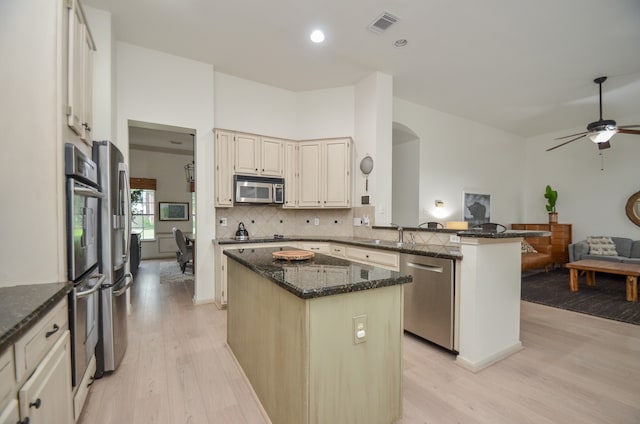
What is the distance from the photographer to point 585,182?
6707 millimetres

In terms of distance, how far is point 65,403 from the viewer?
127cm

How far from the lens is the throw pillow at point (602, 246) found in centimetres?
574

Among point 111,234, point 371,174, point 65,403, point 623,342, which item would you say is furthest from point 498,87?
point 65,403

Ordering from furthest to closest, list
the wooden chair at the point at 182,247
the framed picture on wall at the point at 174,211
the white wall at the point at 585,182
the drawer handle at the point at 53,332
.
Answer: the framed picture on wall at the point at 174,211 < the white wall at the point at 585,182 < the wooden chair at the point at 182,247 < the drawer handle at the point at 53,332

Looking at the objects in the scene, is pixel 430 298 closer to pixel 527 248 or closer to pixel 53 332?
pixel 53 332

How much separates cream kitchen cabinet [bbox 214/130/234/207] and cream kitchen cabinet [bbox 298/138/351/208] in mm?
1083

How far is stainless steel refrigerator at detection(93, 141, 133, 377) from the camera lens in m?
2.00

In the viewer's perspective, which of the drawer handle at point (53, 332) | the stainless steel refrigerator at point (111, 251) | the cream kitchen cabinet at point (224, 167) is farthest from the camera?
the cream kitchen cabinet at point (224, 167)

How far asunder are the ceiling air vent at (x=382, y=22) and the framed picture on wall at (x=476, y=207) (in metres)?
4.18

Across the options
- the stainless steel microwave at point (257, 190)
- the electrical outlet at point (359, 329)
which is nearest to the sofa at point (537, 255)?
the stainless steel microwave at point (257, 190)

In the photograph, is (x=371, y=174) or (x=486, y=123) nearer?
(x=371, y=174)

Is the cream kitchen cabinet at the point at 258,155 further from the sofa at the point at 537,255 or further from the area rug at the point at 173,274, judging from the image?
the sofa at the point at 537,255

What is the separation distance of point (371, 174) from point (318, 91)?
69.7 inches

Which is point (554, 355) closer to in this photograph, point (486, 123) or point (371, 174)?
point (371, 174)
